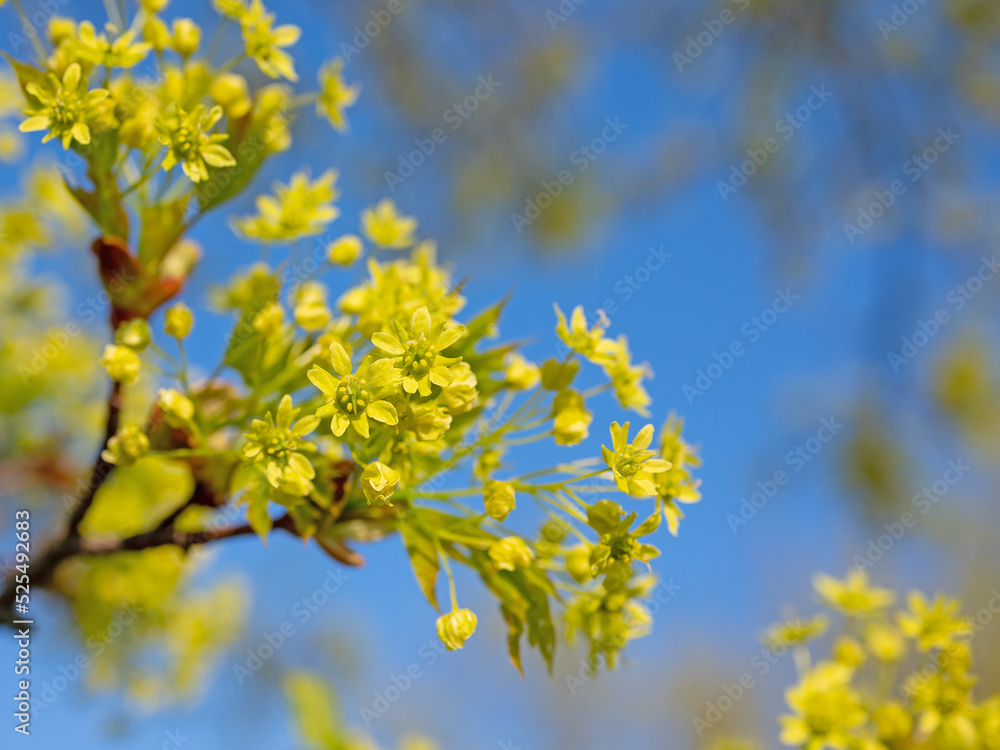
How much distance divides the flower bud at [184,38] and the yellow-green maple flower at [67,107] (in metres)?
0.15

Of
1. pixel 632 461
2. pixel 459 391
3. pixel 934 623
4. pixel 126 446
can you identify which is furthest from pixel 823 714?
pixel 126 446

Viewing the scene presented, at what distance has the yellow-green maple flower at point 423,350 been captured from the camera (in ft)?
2.76

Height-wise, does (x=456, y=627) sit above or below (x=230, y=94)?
below

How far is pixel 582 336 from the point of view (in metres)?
1.02

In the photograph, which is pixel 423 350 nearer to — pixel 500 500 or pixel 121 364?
pixel 500 500

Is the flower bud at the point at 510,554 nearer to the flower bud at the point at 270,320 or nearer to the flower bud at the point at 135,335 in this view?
the flower bud at the point at 270,320

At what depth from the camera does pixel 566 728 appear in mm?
10328

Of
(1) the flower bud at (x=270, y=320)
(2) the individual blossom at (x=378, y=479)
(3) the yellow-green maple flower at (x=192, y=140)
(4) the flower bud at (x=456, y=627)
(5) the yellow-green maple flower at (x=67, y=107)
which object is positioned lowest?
(4) the flower bud at (x=456, y=627)

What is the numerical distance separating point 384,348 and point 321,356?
0.66ft

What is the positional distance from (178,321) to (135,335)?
6 centimetres

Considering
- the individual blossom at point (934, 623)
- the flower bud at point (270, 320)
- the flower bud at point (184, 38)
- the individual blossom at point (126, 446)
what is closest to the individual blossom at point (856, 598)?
the individual blossom at point (934, 623)

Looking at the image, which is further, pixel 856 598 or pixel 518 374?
pixel 856 598

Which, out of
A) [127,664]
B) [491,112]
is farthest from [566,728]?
[127,664]

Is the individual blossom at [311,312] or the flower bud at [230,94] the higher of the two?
the flower bud at [230,94]
